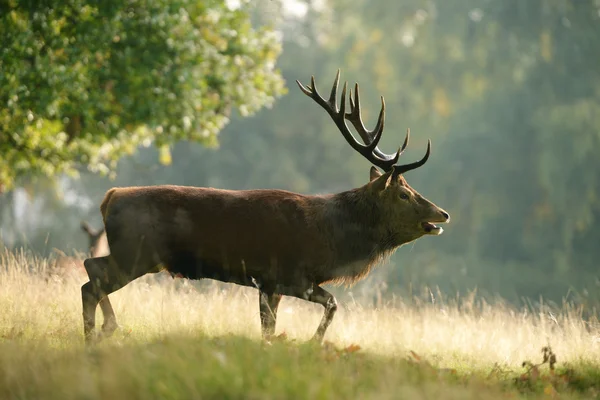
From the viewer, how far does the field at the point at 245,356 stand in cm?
475

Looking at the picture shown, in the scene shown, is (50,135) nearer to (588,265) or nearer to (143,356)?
(143,356)

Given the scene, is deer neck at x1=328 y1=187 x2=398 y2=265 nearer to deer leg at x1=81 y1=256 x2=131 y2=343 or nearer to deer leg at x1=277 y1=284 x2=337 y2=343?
deer leg at x1=277 y1=284 x2=337 y2=343

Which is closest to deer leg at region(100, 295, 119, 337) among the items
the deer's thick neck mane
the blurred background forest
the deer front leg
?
the deer front leg

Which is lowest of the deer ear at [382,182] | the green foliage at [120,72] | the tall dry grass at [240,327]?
the tall dry grass at [240,327]

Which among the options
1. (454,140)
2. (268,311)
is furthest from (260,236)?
(454,140)

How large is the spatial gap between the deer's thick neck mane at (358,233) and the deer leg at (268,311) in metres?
0.63

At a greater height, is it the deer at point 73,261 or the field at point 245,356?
the deer at point 73,261

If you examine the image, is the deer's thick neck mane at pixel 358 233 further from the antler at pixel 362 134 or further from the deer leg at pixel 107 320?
the deer leg at pixel 107 320

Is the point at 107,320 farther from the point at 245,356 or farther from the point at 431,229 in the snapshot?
the point at 431,229

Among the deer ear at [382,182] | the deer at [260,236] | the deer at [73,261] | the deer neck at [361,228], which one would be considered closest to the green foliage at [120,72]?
the deer at [73,261]

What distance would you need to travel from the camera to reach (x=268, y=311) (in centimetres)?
768

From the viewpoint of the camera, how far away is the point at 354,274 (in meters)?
8.16

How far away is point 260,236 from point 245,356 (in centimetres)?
257

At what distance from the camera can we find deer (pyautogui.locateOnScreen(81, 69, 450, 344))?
24.7ft
